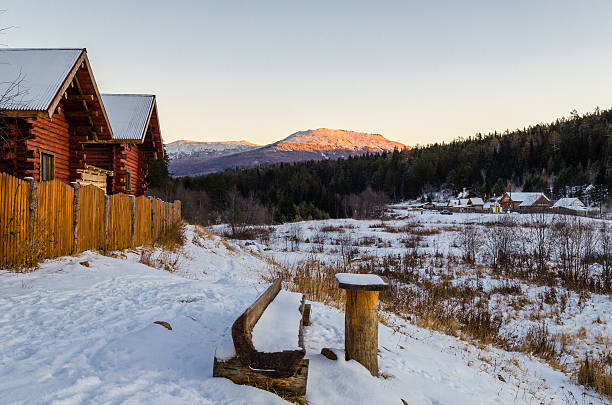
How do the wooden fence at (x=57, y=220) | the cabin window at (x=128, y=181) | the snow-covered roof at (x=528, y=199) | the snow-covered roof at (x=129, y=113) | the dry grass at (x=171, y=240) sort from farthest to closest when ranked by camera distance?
the snow-covered roof at (x=528, y=199) → the cabin window at (x=128, y=181) → the snow-covered roof at (x=129, y=113) → the dry grass at (x=171, y=240) → the wooden fence at (x=57, y=220)

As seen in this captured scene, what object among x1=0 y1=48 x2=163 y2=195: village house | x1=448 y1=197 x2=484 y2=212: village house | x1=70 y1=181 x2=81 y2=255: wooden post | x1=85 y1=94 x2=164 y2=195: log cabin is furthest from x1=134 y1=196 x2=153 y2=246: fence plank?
x1=448 y1=197 x2=484 y2=212: village house

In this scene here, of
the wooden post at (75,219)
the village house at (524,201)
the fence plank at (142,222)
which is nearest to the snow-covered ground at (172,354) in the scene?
the wooden post at (75,219)

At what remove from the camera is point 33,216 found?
271 inches

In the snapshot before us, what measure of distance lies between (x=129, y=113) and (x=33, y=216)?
40.5 ft

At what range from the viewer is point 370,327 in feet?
12.8

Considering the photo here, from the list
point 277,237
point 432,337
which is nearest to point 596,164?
point 277,237

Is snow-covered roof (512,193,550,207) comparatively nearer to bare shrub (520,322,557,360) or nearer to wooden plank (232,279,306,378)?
bare shrub (520,322,557,360)

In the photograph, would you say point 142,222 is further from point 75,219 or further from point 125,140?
point 125,140

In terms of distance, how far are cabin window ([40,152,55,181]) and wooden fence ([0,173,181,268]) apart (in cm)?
294

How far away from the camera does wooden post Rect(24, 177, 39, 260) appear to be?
6.83 meters

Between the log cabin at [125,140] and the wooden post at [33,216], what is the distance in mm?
8934

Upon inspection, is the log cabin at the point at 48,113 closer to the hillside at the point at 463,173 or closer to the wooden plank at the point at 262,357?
the wooden plank at the point at 262,357

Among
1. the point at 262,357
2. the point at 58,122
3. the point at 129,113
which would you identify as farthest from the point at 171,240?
the point at 262,357

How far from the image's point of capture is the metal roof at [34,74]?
31.5 feet
